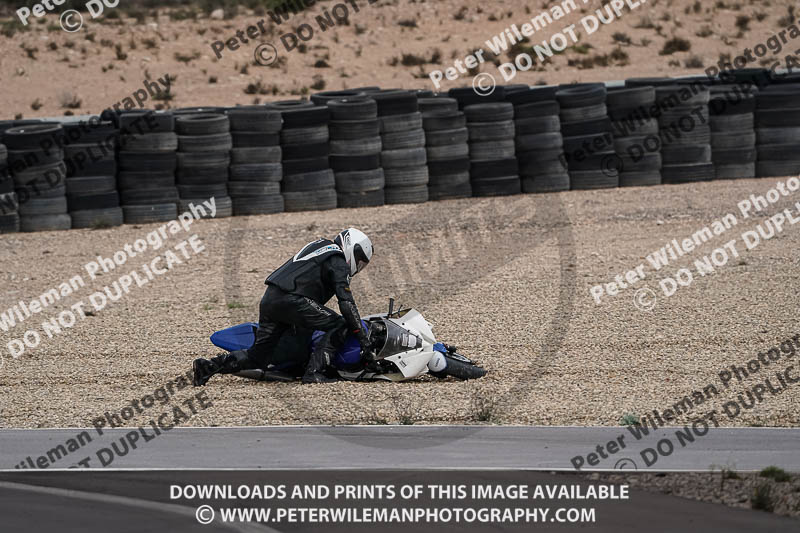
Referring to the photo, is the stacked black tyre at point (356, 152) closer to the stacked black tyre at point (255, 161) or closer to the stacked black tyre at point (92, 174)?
the stacked black tyre at point (255, 161)

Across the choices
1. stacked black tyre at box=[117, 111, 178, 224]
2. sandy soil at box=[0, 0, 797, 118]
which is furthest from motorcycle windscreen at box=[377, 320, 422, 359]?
sandy soil at box=[0, 0, 797, 118]

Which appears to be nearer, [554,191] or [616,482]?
[616,482]

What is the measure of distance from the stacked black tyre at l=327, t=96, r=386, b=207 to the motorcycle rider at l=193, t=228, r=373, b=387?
7572 millimetres

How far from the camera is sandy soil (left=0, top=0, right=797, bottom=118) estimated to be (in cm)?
2814

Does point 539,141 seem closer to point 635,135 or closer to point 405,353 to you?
point 635,135

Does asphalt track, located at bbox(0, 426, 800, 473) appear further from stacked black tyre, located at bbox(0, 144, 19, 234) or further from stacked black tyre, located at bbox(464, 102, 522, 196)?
stacked black tyre, located at bbox(464, 102, 522, 196)

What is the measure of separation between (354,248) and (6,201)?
28.1 ft

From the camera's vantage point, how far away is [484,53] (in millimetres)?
31859

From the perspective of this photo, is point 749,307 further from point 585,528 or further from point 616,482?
point 585,528

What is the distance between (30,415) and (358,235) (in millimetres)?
2916

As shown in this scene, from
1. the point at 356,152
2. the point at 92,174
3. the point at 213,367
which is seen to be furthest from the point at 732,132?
the point at 213,367

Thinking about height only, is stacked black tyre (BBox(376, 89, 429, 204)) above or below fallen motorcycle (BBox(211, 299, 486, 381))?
above

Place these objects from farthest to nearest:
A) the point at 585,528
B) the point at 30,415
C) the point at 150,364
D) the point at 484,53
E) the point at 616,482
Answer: the point at 484,53
the point at 150,364
the point at 30,415
the point at 616,482
the point at 585,528

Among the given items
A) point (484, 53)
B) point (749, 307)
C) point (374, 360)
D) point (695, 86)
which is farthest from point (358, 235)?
point (484, 53)
